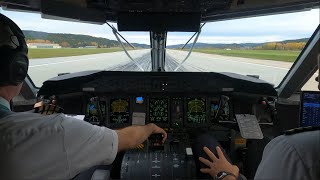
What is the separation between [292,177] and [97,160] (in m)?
0.69

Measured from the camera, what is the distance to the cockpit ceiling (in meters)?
2.68

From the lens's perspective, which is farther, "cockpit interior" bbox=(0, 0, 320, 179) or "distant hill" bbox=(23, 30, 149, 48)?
"distant hill" bbox=(23, 30, 149, 48)

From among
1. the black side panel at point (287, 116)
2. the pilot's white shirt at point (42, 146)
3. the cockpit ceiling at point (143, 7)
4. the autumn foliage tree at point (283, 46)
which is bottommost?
the black side panel at point (287, 116)

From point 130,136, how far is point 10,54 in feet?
1.95

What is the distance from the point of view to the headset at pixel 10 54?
1.07 metres

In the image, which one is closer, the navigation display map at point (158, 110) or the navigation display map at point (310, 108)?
the navigation display map at point (310, 108)

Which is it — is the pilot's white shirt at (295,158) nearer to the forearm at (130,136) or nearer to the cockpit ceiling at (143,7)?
the forearm at (130,136)

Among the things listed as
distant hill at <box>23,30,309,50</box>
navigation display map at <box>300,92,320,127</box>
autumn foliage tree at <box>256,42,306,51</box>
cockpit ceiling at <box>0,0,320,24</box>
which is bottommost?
navigation display map at <box>300,92,320,127</box>

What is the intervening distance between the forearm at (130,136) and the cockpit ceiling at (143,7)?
1457mm

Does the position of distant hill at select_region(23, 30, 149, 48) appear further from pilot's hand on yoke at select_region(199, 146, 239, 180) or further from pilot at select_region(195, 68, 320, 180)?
pilot at select_region(195, 68, 320, 180)

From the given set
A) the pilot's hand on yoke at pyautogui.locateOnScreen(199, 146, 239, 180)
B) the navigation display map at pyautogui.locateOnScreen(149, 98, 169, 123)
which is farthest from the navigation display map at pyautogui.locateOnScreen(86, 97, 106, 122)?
the pilot's hand on yoke at pyautogui.locateOnScreen(199, 146, 239, 180)

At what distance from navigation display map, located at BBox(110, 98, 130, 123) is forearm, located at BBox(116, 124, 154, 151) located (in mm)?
1829

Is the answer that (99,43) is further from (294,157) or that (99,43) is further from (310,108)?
(294,157)

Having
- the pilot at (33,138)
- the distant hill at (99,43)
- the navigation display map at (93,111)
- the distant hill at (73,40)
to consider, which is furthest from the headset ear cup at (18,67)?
the distant hill at (73,40)
